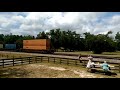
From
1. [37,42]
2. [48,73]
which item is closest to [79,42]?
[37,42]

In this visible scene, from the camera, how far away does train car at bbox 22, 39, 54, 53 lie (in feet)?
152

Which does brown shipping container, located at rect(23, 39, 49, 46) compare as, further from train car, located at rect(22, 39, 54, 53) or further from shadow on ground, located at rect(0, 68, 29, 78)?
shadow on ground, located at rect(0, 68, 29, 78)

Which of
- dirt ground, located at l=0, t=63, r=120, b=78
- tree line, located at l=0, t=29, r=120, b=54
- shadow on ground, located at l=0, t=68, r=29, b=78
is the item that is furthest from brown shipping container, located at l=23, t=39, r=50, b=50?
shadow on ground, located at l=0, t=68, r=29, b=78

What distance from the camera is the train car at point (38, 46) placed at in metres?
46.4

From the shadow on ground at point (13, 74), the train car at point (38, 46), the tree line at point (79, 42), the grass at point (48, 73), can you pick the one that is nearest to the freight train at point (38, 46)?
the train car at point (38, 46)

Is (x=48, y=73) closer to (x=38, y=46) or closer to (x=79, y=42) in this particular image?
(x=38, y=46)

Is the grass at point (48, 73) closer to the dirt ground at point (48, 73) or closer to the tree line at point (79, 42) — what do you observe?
the dirt ground at point (48, 73)

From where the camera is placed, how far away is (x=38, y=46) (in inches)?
1911
